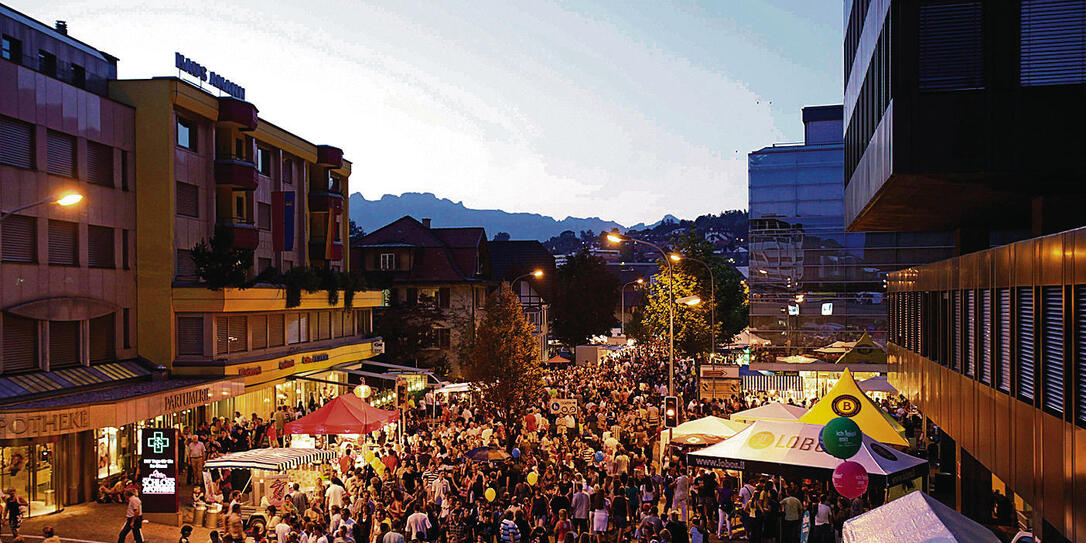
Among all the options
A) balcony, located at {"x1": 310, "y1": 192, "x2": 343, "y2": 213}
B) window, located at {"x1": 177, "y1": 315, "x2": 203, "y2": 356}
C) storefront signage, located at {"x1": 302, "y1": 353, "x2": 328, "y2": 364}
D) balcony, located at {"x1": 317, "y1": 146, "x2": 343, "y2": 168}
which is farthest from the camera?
balcony, located at {"x1": 317, "y1": 146, "x2": 343, "y2": 168}

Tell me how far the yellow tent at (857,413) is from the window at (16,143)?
22.2m

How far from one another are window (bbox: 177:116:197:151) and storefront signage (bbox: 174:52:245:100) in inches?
88.5

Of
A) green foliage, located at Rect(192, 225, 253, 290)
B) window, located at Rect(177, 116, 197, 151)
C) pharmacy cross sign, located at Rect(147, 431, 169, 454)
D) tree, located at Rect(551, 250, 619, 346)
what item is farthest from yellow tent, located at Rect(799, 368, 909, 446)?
tree, located at Rect(551, 250, 619, 346)

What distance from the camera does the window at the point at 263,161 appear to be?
1492 inches

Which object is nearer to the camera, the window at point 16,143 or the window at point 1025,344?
the window at point 1025,344

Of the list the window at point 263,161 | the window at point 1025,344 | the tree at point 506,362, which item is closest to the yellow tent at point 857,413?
the window at point 1025,344

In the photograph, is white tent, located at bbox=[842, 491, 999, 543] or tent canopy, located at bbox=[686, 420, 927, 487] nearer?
white tent, located at bbox=[842, 491, 999, 543]

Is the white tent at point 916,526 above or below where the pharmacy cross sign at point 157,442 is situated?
above

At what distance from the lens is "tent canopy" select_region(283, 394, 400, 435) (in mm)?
24422

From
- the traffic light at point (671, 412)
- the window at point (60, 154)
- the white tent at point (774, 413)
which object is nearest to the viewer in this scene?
the traffic light at point (671, 412)

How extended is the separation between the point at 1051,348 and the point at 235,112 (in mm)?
29399

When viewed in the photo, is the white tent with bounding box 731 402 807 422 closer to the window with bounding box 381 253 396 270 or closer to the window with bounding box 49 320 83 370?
the window with bounding box 49 320 83 370

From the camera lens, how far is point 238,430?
28797 mm

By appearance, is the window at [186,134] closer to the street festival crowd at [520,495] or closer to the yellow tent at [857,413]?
the street festival crowd at [520,495]
